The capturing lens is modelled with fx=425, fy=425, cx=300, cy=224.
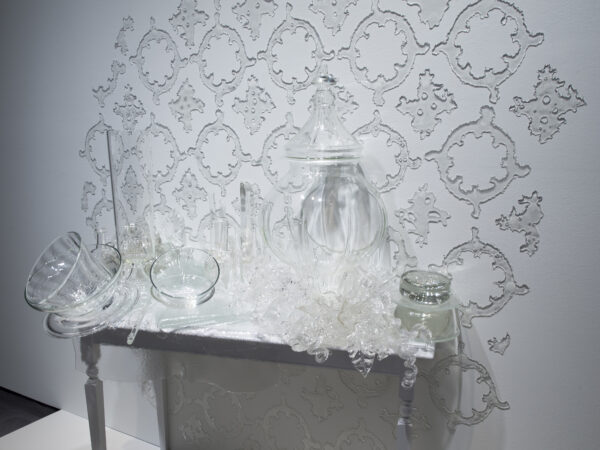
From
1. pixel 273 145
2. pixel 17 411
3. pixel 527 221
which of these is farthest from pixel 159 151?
pixel 17 411

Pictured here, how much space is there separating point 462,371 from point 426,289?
307 mm

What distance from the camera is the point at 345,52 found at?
0.95 meters

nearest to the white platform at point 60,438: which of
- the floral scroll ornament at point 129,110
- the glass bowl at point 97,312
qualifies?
the glass bowl at point 97,312

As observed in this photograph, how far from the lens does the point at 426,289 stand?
828 millimetres

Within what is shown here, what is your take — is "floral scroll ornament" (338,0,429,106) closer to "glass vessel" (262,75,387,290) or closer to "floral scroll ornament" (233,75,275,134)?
"glass vessel" (262,75,387,290)

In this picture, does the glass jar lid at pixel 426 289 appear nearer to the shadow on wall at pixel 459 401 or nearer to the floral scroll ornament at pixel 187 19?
the shadow on wall at pixel 459 401

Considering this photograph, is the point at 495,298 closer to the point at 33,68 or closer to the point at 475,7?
the point at 475,7

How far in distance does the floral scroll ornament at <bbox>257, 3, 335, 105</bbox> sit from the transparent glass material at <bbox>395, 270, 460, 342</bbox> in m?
0.52

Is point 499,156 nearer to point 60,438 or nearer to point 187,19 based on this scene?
point 187,19

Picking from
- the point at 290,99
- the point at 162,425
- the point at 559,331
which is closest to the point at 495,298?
the point at 559,331

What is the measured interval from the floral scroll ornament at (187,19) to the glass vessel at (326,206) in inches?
15.6

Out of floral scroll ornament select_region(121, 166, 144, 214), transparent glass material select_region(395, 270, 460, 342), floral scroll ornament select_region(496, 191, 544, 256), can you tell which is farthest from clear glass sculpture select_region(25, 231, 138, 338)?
floral scroll ornament select_region(496, 191, 544, 256)

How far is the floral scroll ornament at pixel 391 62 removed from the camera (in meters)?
0.90

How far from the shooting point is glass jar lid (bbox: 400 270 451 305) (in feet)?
2.72
